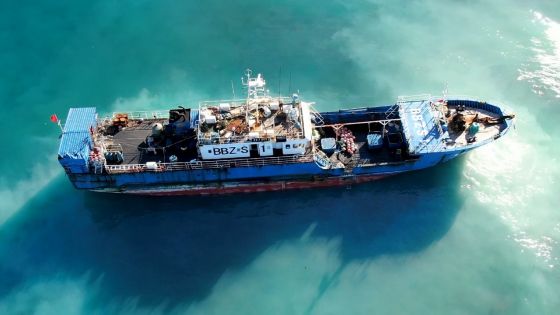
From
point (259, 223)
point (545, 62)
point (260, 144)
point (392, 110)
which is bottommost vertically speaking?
point (259, 223)

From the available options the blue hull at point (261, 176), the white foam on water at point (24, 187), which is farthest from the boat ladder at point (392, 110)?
the white foam on water at point (24, 187)

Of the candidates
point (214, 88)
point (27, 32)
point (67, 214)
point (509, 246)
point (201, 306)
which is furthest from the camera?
point (27, 32)

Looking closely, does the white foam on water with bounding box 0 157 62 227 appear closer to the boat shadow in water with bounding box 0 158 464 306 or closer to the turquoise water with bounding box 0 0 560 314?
the turquoise water with bounding box 0 0 560 314

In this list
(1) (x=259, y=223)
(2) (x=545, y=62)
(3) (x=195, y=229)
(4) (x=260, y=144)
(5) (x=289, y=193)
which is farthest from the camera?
(2) (x=545, y=62)

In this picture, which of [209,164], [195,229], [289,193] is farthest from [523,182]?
[195,229]

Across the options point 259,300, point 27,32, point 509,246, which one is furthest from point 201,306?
point 27,32

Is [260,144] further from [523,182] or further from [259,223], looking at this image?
[523,182]

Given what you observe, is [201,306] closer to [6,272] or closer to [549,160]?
[6,272]
